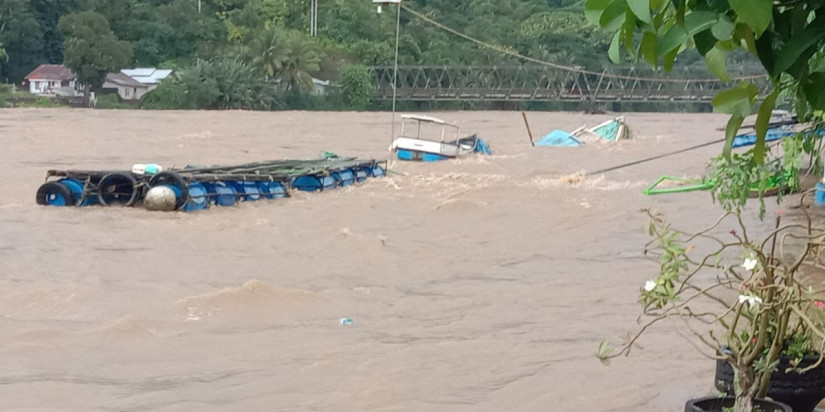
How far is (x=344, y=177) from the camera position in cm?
2538

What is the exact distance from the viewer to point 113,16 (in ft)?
216

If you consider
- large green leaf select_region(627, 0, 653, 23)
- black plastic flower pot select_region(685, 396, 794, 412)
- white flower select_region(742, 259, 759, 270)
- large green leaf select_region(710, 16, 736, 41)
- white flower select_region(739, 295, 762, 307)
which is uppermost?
large green leaf select_region(627, 0, 653, 23)

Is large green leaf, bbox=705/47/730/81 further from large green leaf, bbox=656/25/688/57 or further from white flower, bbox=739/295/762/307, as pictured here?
white flower, bbox=739/295/762/307

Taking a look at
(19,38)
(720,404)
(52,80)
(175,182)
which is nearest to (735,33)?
(720,404)

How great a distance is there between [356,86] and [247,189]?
161 feet

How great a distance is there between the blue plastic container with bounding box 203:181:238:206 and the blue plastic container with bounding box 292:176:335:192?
253 cm

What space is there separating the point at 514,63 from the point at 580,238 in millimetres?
66222

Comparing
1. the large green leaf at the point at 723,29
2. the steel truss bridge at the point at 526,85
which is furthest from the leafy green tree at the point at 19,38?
the large green leaf at the point at 723,29

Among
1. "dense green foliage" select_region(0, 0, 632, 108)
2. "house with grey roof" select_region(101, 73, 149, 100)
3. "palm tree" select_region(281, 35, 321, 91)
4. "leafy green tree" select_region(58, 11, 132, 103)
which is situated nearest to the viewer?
"leafy green tree" select_region(58, 11, 132, 103)

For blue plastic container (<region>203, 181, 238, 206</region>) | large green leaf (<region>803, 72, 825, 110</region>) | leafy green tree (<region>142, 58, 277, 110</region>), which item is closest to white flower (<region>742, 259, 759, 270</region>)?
large green leaf (<region>803, 72, 825, 110</region>)

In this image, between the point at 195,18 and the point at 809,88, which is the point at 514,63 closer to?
the point at 195,18

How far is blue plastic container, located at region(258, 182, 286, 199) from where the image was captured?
72.4 feet

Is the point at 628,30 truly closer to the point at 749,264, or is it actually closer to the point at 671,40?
the point at 671,40

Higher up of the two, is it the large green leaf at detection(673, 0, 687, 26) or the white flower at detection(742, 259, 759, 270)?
the large green leaf at detection(673, 0, 687, 26)
